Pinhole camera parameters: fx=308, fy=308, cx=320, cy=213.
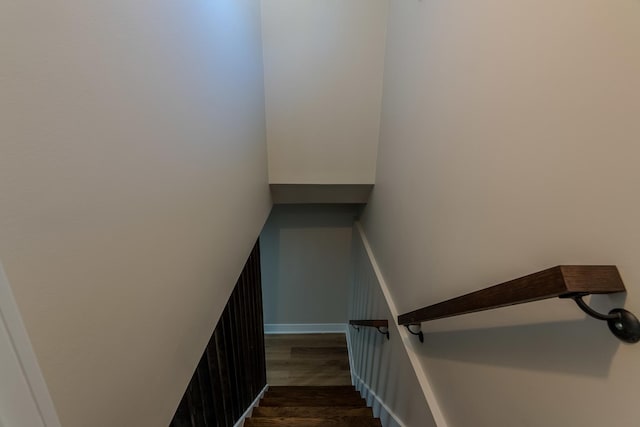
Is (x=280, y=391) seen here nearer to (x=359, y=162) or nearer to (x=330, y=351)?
(x=330, y=351)

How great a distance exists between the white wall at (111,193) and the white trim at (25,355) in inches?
0.8

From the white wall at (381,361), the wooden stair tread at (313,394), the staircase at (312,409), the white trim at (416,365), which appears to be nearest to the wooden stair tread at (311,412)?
the staircase at (312,409)

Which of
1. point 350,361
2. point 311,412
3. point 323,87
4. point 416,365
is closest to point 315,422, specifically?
point 311,412

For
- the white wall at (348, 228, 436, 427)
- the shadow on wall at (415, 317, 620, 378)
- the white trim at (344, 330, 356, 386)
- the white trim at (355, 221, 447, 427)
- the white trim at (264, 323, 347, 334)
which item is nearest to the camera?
the shadow on wall at (415, 317, 620, 378)

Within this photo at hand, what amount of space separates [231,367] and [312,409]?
97cm

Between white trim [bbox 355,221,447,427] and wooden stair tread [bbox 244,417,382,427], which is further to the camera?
wooden stair tread [bbox 244,417,382,427]

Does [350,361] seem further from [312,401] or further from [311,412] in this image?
[311,412]

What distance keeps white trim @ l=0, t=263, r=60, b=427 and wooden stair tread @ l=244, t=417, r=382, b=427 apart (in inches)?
80.9

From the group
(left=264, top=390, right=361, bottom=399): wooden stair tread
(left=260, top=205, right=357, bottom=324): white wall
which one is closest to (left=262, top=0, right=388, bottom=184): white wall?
(left=260, top=205, right=357, bottom=324): white wall

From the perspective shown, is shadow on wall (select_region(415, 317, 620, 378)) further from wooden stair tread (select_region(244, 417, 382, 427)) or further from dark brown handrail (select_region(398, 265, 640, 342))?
wooden stair tread (select_region(244, 417, 382, 427))

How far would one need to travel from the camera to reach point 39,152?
0.53m

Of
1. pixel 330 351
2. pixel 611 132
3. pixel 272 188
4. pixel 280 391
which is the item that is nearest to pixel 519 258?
pixel 611 132

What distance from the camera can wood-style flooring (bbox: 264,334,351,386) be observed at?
3.91m

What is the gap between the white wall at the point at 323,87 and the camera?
8.04 feet
